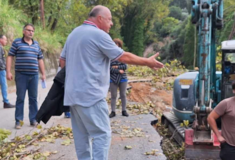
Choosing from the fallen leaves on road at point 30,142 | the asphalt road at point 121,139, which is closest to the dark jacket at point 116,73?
the asphalt road at point 121,139

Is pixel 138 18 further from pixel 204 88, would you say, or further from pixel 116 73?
pixel 204 88

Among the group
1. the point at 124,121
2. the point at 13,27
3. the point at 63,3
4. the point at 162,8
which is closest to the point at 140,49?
the point at 162,8

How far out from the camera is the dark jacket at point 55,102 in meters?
3.89

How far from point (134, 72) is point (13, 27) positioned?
1001cm

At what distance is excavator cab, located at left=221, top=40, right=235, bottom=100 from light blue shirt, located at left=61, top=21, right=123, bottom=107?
9.98 feet

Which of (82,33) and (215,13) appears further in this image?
(215,13)

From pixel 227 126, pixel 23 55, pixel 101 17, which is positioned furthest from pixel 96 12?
pixel 23 55

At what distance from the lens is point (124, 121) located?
7.78 metres

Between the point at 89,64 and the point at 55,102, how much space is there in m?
0.71

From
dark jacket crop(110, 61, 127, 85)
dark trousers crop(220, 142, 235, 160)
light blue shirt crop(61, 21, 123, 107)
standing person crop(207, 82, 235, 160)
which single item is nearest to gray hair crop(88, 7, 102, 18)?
light blue shirt crop(61, 21, 123, 107)

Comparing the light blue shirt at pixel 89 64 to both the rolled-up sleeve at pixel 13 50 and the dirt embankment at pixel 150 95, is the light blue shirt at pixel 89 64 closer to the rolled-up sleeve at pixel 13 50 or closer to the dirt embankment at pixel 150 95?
the rolled-up sleeve at pixel 13 50

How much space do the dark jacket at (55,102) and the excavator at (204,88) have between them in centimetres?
224

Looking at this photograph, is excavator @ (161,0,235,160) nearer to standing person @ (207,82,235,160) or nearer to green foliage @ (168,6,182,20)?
standing person @ (207,82,235,160)

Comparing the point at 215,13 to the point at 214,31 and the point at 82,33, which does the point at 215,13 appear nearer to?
the point at 214,31
